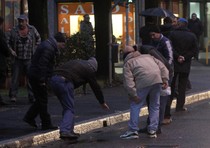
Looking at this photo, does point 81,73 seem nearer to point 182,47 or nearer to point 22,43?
point 182,47

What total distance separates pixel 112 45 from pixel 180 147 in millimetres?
9159

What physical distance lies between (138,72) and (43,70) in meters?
1.53

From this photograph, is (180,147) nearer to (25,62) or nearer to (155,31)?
(155,31)

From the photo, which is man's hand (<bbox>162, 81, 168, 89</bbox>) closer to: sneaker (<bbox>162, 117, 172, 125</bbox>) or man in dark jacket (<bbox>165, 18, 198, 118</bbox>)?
sneaker (<bbox>162, 117, 172, 125</bbox>)

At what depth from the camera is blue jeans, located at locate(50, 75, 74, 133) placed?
10.4 m

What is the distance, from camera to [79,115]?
42.4ft

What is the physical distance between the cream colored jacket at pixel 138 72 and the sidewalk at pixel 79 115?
155 centimetres

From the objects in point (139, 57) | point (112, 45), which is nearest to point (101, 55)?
point (112, 45)

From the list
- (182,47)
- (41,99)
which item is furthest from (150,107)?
(182,47)

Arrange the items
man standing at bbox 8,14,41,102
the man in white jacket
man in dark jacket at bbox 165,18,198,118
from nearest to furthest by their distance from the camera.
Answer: the man in white jacket
man in dark jacket at bbox 165,18,198,118
man standing at bbox 8,14,41,102

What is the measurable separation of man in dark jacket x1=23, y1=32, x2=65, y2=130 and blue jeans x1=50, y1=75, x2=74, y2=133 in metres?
0.36

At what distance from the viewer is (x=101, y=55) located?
18.8 meters

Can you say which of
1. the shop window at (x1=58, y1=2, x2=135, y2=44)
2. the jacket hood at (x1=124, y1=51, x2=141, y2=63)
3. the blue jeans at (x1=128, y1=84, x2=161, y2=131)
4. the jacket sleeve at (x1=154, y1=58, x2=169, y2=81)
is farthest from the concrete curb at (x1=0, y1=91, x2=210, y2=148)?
the shop window at (x1=58, y1=2, x2=135, y2=44)

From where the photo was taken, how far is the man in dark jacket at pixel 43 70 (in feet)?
34.9
